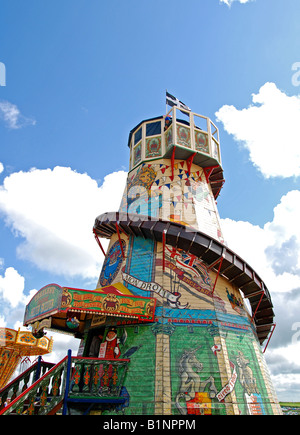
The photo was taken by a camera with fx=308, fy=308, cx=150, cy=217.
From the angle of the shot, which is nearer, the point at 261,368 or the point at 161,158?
the point at 261,368

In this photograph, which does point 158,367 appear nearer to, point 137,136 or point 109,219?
point 109,219

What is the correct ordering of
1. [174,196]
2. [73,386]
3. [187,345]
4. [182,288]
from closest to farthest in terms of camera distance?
[73,386] < [187,345] < [182,288] < [174,196]

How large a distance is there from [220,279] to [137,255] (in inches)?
193

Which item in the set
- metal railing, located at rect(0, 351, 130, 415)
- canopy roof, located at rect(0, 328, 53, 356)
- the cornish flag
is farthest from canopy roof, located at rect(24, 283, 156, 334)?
the cornish flag

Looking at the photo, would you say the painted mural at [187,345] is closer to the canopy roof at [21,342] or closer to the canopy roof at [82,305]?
the canopy roof at [82,305]

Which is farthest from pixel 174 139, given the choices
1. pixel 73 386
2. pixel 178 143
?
pixel 73 386

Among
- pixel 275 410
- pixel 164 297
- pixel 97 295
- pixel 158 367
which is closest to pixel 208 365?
pixel 158 367

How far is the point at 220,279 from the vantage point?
1745 centimetres

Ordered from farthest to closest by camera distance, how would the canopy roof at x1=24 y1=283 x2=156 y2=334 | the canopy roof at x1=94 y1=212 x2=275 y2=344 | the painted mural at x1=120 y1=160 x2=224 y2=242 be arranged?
the painted mural at x1=120 y1=160 x2=224 y2=242, the canopy roof at x1=94 y1=212 x2=275 y2=344, the canopy roof at x1=24 y1=283 x2=156 y2=334

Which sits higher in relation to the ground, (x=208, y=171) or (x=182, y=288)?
(x=208, y=171)

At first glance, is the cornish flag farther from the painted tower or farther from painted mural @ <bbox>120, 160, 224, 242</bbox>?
painted mural @ <bbox>120, 160, 224, 242</bbox>

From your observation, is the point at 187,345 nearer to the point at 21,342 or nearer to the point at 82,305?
the point at 82,305

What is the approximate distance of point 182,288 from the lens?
52.1 ft

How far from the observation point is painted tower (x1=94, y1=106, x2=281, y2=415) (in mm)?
13148
